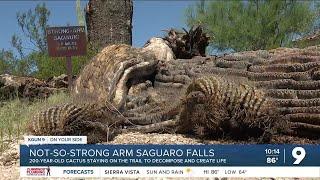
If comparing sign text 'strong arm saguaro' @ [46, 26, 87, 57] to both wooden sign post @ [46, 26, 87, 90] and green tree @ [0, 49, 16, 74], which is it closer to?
wooden sign post @ [46, 26, 87, 90]

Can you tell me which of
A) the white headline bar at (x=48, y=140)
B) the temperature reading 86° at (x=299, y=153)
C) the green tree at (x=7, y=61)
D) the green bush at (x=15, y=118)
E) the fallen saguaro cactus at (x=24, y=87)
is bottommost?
the green tree at (x=7, y=61)

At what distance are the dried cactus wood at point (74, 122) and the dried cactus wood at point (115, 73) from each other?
595mm

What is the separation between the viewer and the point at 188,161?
15.2 ft

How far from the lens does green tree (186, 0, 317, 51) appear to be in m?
21.7

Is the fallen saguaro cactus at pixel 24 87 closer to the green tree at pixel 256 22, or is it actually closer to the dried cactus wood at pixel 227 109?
the dried cactus wood at pixel 227 109

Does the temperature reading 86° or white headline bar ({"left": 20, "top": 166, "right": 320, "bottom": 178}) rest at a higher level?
the temperature reading 86°

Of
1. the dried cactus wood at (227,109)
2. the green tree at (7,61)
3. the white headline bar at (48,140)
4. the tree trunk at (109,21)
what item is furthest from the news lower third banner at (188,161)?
the green tree at (7,61)

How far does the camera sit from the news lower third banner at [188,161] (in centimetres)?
458

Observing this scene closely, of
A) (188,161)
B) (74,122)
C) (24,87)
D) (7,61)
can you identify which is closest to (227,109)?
(188,161)

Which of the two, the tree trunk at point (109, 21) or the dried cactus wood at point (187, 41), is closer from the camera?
the dried cactus wood at point (187, 41)

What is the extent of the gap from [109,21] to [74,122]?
7.22m

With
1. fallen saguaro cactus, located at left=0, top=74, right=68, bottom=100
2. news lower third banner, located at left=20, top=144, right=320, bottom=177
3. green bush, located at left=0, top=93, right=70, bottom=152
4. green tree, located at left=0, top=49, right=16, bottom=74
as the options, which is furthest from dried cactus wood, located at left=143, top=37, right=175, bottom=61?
green tree, located at left=0, top=49, right=16, bottom=74

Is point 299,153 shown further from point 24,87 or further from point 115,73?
point 24,87

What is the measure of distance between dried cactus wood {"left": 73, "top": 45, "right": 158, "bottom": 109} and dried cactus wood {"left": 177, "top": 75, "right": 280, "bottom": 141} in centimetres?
126
